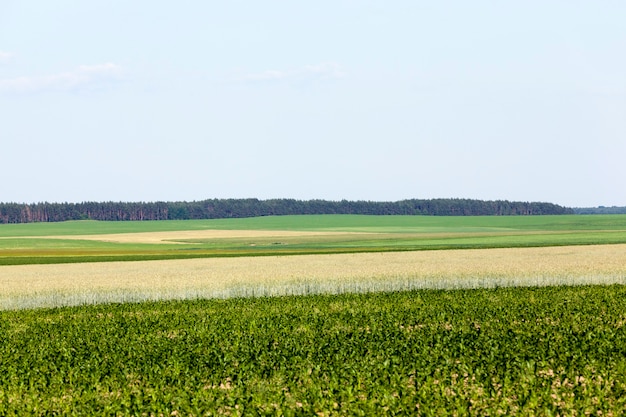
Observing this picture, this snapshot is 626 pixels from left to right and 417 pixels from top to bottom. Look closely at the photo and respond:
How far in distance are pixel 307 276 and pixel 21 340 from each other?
996 inches

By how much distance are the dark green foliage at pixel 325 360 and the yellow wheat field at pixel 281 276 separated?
9.72 m

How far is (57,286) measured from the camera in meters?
47.1

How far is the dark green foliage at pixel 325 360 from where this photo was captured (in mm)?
16188

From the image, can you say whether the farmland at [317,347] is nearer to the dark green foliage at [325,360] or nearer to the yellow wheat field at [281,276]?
the dark green foliage at [325,360]

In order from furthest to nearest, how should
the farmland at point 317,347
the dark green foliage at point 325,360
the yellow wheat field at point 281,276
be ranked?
the yellow wheat field at point 281,276
the farmland at point 317,347
the dark green foliage at point 325,360

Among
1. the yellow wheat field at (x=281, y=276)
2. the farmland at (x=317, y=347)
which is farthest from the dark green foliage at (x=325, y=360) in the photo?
the yellow wheat field at (x=281, y=276)

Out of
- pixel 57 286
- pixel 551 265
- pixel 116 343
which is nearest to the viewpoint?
pixel 116 343

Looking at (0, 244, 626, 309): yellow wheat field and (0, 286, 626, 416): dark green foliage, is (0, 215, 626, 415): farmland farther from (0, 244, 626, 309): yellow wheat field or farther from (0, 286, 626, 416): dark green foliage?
(0, 244, 626, 309): yellow wheat field

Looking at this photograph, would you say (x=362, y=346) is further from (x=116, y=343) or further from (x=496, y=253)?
(x=496, y=253)

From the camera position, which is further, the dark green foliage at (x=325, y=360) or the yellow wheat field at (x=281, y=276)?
the yellow wheat field at (x=281, y=276)

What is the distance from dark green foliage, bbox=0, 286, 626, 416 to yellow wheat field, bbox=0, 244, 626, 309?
9.72 m

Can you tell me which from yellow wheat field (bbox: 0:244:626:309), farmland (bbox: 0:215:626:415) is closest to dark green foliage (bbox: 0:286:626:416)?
farmland (bbox: 0:215:626:415)

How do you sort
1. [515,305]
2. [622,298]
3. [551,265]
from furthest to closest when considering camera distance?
[551,265], [622,298], [515,305]

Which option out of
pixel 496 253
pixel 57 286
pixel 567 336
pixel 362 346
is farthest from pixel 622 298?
pixel 496 253
